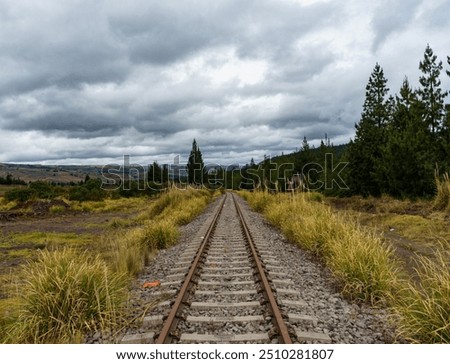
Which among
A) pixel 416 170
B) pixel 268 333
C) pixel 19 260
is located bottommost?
pixel 19 260

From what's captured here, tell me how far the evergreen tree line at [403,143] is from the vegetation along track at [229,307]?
14271mm

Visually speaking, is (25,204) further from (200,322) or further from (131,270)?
(200,322)

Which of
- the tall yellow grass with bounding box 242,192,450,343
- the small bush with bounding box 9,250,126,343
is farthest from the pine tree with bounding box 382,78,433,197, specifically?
the small bush with bounding box 9,250,126,343

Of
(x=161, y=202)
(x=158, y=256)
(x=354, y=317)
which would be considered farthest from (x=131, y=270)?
(x=161, y=202)

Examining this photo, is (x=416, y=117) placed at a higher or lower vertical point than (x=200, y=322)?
higher

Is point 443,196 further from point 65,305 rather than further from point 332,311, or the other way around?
point 65,305

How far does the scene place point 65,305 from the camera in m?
4.42

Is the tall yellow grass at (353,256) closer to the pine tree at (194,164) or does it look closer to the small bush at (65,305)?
the small bush at (65,305)

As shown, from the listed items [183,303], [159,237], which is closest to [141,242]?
[159,237]

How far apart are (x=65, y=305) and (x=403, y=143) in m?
20.3

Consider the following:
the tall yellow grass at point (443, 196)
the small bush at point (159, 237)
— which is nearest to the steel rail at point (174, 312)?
the small bush at point (159, 237)

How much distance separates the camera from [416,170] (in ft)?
67.9

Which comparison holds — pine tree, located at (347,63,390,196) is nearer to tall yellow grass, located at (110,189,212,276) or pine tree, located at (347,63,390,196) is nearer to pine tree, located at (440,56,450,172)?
pine tree, located at (440,56,450,172)
